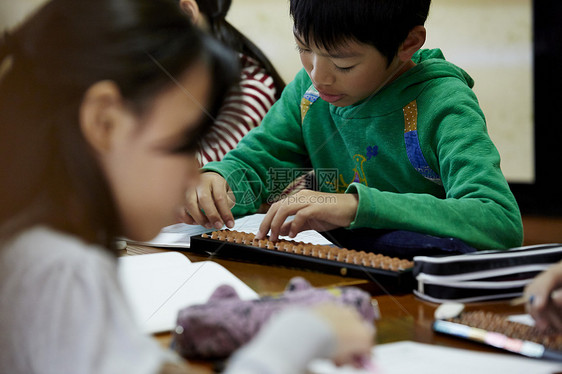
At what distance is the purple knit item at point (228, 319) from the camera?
0.41 metres

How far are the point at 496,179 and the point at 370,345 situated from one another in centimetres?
51

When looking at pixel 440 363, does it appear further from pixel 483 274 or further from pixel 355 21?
pixel 355 21

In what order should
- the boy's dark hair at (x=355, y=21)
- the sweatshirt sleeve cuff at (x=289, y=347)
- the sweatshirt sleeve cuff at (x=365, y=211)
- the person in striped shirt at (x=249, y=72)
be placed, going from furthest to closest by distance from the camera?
the person in striped shirt at (x=249, y=72) < the boy's dark hair at (x=355, y=21) < the sweatshirt sleeve cuff at (x=365, y=211) < the sweatshirt sleeve cuff at (x=289, y=347)

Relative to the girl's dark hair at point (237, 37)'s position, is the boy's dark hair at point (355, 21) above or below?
above

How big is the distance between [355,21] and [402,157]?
0.25m

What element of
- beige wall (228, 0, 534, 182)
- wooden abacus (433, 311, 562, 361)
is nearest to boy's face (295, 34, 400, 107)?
wooden abacus (433, 311, 562, 361)

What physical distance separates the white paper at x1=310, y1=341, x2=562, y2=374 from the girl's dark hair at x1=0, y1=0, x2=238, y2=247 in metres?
0.19

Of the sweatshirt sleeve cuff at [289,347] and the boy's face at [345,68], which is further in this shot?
the boy's face at [345,68]

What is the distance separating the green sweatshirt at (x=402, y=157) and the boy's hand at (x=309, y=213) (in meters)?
0.02

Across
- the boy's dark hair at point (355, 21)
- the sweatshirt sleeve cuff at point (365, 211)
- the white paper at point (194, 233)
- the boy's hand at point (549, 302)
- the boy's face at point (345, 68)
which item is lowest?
the white paper at point (194, 233)

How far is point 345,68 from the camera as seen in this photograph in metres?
0.88

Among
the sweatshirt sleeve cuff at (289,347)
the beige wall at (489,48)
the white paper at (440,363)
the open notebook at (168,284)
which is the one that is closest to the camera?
the sweatshirt sleeve cuff at (289,347)

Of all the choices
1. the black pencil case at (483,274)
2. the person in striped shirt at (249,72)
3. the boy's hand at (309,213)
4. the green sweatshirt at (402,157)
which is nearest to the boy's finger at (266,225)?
the boy's hand at (309,213)

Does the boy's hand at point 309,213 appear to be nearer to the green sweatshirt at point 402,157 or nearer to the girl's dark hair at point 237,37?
the green sweatshirt at point 402,157
